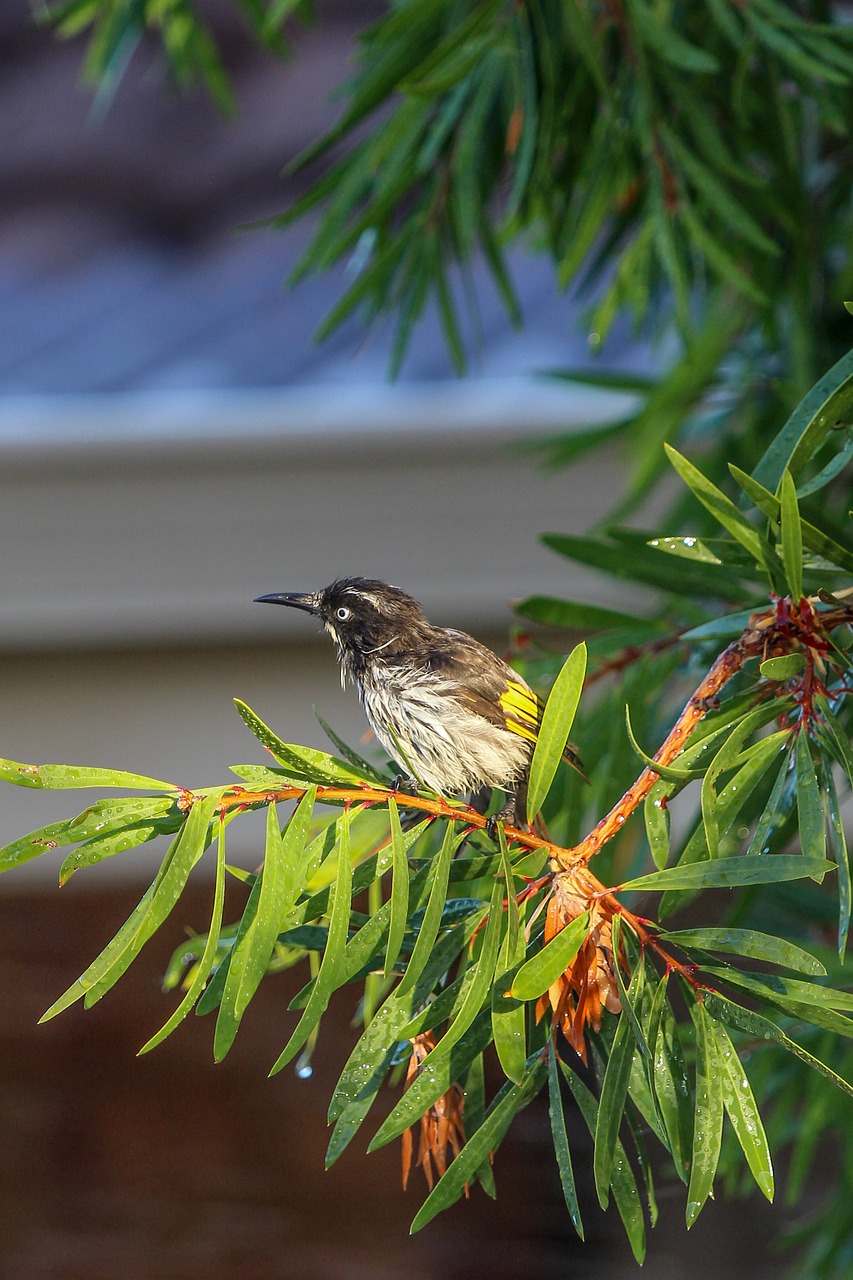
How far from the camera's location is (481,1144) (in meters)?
0.43

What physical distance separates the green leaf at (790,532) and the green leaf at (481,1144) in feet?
0.65

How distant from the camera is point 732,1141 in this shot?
97 cm

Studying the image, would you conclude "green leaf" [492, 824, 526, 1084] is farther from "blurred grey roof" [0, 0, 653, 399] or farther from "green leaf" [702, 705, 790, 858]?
"blurred grey roof" [0, 0, 653, 399]

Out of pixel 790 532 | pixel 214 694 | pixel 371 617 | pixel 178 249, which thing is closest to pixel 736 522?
pixel 790 532

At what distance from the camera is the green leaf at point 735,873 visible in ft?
1.24

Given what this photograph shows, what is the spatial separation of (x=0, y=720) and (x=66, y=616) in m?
0.25

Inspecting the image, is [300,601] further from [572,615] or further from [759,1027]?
[759,1027]

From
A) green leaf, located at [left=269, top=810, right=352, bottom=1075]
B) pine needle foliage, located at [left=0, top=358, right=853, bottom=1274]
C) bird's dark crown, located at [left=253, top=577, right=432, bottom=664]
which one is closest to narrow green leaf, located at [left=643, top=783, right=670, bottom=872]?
pine needle foliage, located at [left=0, top=358, right=853, bottom=1274]

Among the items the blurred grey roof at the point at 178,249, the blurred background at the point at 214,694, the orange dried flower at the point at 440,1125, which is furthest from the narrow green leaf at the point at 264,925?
the blurred grey roof at the point at 178,249

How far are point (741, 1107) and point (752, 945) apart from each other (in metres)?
0.06

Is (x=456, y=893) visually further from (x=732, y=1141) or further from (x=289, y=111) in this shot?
(x=289, y=111)

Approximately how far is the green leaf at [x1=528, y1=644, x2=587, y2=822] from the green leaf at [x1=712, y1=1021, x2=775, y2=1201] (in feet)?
0.33

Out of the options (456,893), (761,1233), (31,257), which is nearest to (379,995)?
(456,893)

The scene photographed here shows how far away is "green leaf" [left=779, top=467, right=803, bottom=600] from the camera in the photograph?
42 cm
